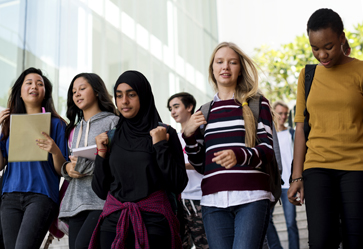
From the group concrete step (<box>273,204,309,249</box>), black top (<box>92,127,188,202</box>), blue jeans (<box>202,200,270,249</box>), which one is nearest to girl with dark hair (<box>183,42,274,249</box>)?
blue jeans (<box>202,200,270,249</box>)

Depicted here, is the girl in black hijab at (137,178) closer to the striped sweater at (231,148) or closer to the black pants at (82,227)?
the striped sweater at (231,148)

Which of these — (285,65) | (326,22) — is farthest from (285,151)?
(285,65)

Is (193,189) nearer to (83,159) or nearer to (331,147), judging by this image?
(83,159)

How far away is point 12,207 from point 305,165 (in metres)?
2.43

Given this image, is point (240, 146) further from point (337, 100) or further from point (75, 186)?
point (75, 186)

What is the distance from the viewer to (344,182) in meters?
2.77

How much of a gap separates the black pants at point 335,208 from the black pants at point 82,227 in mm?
1577

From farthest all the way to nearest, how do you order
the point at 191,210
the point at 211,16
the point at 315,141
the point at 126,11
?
the point at 211,16
the point at 126,11
the point at 191,210
the point at 315,141

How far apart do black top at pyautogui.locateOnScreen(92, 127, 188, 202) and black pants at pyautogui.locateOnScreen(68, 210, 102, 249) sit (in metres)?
0.34

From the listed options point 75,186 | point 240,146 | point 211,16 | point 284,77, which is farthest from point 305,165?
point 211,16

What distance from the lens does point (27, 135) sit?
12.5 ft

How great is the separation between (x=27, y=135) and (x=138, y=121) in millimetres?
1125

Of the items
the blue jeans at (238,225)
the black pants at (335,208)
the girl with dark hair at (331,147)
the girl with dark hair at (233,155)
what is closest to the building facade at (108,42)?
the girl with dark hair at (233,155)

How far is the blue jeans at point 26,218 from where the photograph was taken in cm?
363
